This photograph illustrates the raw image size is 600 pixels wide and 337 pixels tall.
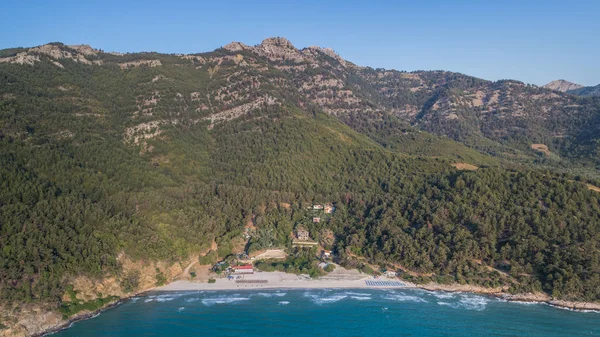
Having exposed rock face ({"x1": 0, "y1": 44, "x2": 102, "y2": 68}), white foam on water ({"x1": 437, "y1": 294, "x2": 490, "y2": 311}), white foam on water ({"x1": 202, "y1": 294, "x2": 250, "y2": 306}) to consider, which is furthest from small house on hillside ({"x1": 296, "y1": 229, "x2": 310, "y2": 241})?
exposed rock face ({"x1": 0, "y1": 44, "x2": 102, "y2": 68})

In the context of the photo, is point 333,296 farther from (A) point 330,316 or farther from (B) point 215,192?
(B) point 215,192

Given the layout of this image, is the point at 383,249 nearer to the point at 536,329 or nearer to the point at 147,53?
the point at 536,329

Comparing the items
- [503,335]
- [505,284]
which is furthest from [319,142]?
[503,335]

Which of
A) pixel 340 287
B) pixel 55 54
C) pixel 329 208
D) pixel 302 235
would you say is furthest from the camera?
pixel 55 54

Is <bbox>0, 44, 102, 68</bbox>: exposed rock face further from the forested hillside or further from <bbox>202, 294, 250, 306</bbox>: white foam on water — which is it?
<bbox>202, 294, 250, 306</bbox>: white foam on water

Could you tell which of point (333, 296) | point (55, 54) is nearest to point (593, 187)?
point (333, 296)

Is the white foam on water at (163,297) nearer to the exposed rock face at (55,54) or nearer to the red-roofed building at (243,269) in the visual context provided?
the red-roofed building at (243,269)
